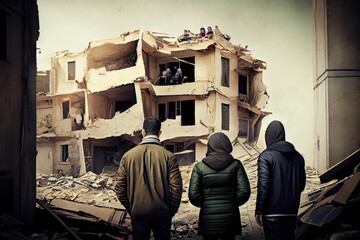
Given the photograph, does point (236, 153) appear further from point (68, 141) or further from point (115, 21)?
point (68, 141)

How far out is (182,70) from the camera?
40.5 ft

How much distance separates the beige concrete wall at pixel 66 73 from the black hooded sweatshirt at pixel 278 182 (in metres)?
9.94

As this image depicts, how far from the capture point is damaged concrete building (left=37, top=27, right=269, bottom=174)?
1130 cm

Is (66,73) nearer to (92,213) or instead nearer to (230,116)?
(230,116)

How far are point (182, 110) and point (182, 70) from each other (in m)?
1.43

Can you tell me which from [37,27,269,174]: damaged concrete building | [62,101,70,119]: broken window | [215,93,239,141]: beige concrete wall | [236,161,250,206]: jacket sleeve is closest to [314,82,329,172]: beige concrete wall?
[37,27,269,174]: damaged concrete building

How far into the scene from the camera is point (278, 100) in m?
8.83

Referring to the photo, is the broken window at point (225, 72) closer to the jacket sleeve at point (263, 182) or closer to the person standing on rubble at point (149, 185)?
the jacket sleeve at point (263, 182)

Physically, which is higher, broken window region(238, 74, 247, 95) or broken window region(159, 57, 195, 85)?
broken window region(159, 57, 195, 85)

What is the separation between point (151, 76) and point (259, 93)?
12.8 feet

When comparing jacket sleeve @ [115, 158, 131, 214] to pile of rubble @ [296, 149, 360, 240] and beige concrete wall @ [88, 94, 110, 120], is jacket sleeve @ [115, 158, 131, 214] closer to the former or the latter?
pile of rubble @ [296, 149, 360, 240]

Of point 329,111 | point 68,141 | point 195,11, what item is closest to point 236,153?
point 329,111

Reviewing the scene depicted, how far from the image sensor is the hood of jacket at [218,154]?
297cm

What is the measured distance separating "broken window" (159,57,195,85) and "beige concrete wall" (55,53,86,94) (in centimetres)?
262
